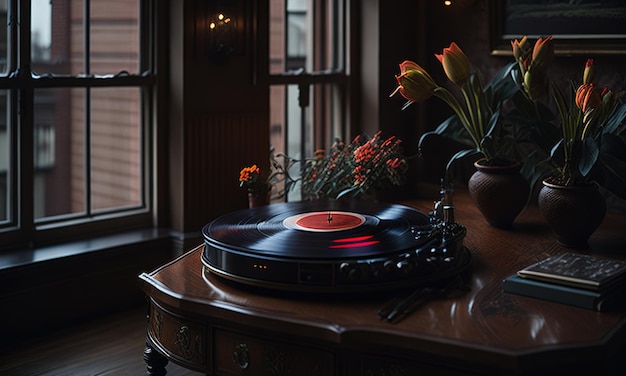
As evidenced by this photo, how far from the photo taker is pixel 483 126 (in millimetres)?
3016

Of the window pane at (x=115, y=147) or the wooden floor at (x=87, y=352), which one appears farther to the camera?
the window pane at (x=115, y=147)

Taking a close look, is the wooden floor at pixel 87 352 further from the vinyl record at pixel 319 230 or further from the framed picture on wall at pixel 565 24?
the framed picture on wall at pixel 565 24

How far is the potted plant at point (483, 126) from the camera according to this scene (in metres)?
2.72

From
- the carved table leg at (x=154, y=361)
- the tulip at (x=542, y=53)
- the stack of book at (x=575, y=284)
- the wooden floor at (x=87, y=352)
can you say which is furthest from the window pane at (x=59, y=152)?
the stack of book at (x=575, y=284)

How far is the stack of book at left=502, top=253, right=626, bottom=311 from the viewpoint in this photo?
2020 mm

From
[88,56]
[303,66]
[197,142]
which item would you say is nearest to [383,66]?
[303,66]

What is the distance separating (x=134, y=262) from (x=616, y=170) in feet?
5.83

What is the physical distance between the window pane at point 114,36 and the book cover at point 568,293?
1854 mm

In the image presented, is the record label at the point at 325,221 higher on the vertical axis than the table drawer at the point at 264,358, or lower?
higher

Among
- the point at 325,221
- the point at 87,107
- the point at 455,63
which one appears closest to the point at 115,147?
the point at 87,107

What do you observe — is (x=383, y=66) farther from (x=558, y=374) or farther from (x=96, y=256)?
(x=558, y=374)

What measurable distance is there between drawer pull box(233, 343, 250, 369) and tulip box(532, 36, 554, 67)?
4.52 feet

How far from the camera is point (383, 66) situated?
3891mm

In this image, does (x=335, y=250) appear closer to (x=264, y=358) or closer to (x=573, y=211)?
(x=264, y=358)
